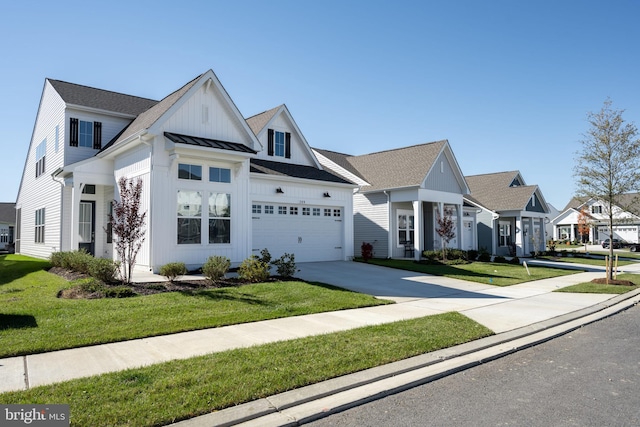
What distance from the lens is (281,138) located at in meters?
21.1

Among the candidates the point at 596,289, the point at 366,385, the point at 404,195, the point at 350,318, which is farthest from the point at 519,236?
the point at 366,385

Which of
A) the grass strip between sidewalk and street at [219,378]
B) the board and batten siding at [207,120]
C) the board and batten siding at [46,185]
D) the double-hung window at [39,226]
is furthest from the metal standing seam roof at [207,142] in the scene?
the double-hung window at [39,226]

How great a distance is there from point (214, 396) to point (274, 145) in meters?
17.2

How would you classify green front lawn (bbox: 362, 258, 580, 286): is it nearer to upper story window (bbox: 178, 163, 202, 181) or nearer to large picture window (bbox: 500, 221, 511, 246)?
upper story window (bbox: 178, 163, 202, 181)

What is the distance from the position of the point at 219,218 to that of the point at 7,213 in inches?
1767

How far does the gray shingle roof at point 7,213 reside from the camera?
45.6 meters

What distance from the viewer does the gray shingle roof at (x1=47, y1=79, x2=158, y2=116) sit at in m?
19.2

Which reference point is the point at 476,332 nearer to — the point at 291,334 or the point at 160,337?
the point at 291,334

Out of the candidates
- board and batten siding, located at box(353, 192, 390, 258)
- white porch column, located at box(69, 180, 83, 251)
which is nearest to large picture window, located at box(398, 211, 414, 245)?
board and batten siding, located at box(353, 192, 390, 258)

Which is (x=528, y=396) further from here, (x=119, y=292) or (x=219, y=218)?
(x=219, y=218)

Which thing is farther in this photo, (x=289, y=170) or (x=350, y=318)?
(x=289, y=170)

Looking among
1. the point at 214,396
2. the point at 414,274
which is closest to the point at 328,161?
the point at 414,274

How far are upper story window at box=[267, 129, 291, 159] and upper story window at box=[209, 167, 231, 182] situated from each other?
5393 mm

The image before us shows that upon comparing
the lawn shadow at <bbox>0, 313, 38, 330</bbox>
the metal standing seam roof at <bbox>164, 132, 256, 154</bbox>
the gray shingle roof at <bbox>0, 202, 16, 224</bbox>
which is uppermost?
the metal standing seam roof at <bbox>164, 132, 256, 154</bbox>
